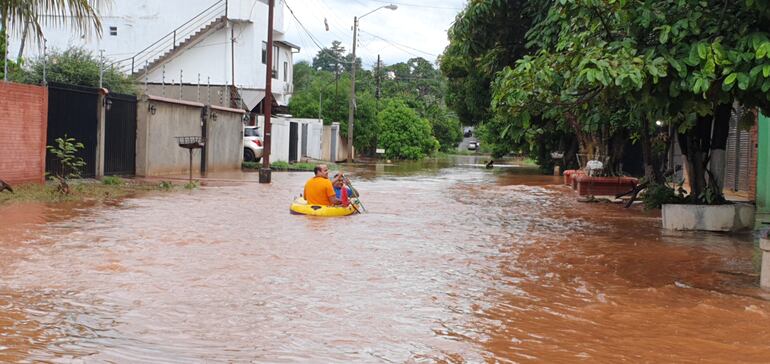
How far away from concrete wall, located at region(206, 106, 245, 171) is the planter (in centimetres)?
2073

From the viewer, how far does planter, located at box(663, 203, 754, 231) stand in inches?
589

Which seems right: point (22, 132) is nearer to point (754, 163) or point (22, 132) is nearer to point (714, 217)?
point (714, 217)

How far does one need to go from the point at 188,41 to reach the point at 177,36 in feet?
3.03

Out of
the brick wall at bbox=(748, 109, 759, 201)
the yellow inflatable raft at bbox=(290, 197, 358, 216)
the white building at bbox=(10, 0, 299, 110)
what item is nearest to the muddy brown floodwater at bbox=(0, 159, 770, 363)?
the yellow inflatable raft at bbox=(290, 197, 358, 216)

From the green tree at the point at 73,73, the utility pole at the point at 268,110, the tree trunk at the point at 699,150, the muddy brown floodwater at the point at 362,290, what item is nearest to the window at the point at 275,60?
the green tree at the point at 73,73

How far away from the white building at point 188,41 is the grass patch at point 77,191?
21988 mm

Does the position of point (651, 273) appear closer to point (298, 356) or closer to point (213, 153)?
Result: point (298, 356)

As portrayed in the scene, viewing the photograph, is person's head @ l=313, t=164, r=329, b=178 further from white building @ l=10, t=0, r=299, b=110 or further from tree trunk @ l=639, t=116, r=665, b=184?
white building @ l=10, t=0, r=299, b=110

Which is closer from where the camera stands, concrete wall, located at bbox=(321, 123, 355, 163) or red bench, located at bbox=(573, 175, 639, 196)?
red bench, located at bbox=(573, 175, 639, 196)

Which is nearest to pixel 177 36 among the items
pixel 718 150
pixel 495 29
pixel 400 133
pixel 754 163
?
pixel 400 133

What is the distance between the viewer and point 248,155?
3856 centimetres

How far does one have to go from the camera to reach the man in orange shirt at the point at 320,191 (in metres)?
16.7

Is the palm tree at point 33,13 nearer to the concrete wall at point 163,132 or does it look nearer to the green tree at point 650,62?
the green tree at point 650,62

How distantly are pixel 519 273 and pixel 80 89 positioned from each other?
15.4m
